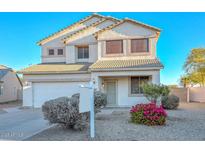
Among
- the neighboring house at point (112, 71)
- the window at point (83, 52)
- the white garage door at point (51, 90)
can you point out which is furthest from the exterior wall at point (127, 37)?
the white garage door at point (51, 90)

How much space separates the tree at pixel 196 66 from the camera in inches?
838

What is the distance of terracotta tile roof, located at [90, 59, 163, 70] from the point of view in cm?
1497

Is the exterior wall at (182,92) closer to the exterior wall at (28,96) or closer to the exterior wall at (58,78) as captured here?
the exterior wall at (58,78)

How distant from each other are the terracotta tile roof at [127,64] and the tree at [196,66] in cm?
777

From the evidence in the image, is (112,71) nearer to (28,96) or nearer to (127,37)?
(127,37)

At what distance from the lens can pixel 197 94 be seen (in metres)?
22.6

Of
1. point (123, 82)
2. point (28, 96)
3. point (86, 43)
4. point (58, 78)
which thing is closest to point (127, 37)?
point (123, 82)

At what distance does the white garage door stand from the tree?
1221 cm

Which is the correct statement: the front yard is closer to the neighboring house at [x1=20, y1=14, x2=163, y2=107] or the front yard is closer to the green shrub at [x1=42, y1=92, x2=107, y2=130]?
the green shrub at [x1=42, y1=92, x2=107, y2=130]

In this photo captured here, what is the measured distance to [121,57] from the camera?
1673 cm
